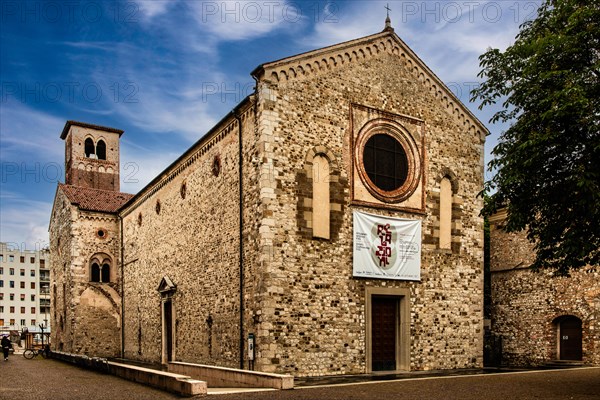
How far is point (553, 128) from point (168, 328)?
19.5 m

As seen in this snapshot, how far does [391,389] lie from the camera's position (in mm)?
14445

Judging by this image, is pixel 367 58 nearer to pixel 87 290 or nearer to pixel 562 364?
pixel 562 364

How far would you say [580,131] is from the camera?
13.9 metres

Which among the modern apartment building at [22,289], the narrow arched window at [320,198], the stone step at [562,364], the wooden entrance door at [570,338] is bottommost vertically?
the modern apartment building at [22,289]

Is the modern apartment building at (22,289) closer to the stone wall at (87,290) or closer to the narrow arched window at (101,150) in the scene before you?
the narrow arched window at (101,150)

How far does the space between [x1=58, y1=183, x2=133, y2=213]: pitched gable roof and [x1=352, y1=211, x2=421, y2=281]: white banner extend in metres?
22.5

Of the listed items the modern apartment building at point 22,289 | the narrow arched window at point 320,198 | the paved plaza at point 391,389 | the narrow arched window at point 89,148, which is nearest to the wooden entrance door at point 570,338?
the paved plaza at point 391,389

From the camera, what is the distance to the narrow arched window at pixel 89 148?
44906 mm

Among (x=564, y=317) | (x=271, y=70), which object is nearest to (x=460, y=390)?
(x=271, y=70)

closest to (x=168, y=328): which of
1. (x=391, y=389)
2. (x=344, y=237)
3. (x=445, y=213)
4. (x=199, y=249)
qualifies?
(x=199, y=249)

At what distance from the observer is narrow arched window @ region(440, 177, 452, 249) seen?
22328 mm

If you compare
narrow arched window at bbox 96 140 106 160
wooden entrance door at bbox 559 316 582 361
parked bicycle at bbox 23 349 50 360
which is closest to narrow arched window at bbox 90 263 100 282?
parked bicycle at bbox 23 349 50 360

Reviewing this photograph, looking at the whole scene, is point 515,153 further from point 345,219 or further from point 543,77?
point 345,219

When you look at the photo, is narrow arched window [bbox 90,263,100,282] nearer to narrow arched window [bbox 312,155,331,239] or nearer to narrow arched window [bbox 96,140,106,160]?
narrow arched window [bbox 96,140,106,160]
